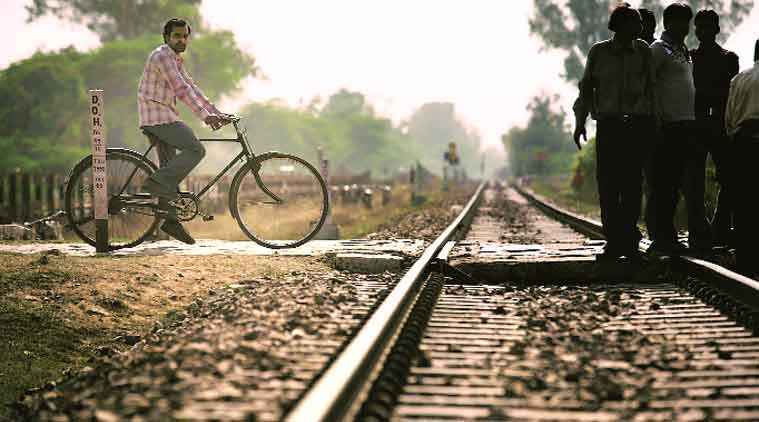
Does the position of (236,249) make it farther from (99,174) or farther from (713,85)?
(713,85)

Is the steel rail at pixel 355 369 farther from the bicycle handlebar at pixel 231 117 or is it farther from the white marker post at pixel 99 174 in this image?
the white marker post at pixel 99 174

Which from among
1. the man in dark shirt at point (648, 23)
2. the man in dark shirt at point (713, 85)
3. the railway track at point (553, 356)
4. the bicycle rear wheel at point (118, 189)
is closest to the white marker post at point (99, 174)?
the bicycle rear wheel at point (118, 189)

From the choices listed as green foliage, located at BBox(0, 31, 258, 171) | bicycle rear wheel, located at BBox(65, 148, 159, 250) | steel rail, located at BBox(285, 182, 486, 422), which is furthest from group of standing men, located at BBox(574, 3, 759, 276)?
green foliage, located at BBox(0, 31, 258, 171)

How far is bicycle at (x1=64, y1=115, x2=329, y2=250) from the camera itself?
296 inches

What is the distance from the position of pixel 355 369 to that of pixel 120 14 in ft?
240

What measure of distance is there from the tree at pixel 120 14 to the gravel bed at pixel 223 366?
68955 millimetres

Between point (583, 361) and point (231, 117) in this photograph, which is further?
point (231, 117)

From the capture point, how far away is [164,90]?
727 centimetres

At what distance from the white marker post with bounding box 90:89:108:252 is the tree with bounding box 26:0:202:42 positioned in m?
65.4

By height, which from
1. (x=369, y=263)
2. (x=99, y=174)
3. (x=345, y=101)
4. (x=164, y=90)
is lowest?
(x=369, y=263)

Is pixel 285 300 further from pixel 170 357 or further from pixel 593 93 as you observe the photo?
pixel 593 93

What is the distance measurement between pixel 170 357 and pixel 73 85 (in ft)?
170

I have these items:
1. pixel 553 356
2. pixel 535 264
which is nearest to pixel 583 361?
pixel 553 356

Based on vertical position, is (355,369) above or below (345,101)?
below
